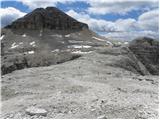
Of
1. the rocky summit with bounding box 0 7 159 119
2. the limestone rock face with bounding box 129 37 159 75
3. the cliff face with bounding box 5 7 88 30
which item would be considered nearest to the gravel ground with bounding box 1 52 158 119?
the rocky summit with bounding box 0 7 159 119

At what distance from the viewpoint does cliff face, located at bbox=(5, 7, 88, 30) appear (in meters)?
113

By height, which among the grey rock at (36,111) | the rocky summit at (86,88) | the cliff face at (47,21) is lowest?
the rocky summit at (86,88)

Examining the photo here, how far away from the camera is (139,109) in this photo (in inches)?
548

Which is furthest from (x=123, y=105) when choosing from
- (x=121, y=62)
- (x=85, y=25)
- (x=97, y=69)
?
(x=85, y=25)

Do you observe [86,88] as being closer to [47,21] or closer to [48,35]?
[48,35]

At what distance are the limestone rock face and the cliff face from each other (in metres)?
69.0

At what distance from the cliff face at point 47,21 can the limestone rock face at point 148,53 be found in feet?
226

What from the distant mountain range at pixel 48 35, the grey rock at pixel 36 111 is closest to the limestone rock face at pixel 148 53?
the distant mountain range at pixel 48 35

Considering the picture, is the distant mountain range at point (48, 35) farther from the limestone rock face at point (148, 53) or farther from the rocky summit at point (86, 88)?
the rocky summit at point (86, 88)

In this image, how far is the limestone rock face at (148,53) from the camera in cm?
4275

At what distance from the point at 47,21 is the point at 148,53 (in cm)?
7474

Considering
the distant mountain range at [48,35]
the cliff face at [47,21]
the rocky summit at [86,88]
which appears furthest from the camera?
the cliff face at [47,21]

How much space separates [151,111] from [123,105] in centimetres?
124

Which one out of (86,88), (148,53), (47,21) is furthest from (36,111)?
(47,21)
